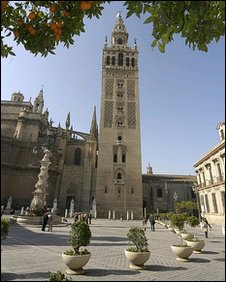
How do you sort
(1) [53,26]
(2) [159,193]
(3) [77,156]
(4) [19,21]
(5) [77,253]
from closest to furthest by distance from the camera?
(1) [53,26]
(4) [19,21]
(5) [77,253]
(3) [77,156]
(2) [159,193]

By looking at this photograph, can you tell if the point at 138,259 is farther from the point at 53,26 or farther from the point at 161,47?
the point at 53,26

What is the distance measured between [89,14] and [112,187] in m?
32.6

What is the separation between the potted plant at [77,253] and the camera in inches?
219

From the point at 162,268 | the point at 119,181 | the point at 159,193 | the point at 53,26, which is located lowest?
the point at 162,268

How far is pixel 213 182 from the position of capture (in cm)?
2617

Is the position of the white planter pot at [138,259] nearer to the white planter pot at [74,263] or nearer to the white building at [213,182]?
the white planter pot at [74,263]

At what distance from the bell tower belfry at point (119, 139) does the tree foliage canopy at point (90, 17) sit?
31386mm

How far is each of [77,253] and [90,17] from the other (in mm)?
5391

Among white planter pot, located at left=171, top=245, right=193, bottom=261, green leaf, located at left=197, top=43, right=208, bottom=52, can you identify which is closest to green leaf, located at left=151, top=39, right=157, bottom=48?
green leaf, located at left=197, top=43, right=208, bottom=52

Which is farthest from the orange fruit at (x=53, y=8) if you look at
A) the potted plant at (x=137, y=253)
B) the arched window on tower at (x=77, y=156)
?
the arched window on tower at (x=77, y=156)

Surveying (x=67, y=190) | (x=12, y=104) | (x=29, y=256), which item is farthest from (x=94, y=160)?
(x=29, y=256)

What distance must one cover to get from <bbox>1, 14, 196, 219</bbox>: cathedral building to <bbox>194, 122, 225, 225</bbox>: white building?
945 cm

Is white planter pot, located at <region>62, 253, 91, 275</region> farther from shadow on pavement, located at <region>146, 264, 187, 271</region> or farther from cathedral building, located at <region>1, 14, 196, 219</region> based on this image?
cathedral building, located at <region>1, 14, 196, 219</region>

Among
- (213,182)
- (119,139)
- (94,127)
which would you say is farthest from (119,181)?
(94,127)
